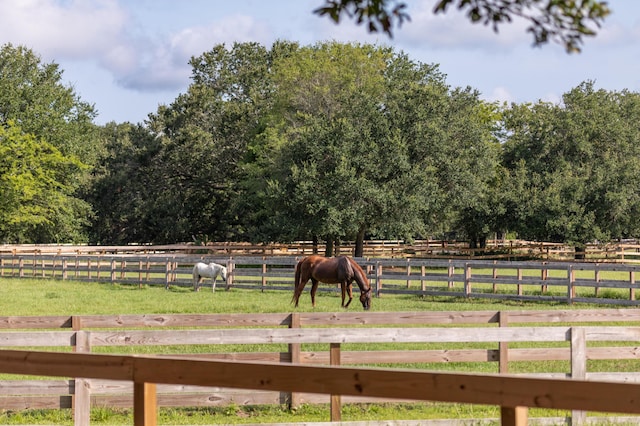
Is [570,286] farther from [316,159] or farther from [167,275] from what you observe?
[316,159]

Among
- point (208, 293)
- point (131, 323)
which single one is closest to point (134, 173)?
point (208, 293)

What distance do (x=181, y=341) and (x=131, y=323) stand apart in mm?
1484

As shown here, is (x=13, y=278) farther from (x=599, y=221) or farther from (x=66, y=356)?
(x=66, y=356)

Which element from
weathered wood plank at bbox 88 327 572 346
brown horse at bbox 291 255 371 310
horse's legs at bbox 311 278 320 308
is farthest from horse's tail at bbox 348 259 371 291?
weathered wood plank at bbox 88 327 572 346

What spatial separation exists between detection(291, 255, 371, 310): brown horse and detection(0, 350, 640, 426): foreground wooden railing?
19.0 m

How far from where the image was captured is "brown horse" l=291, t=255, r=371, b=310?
938 inches

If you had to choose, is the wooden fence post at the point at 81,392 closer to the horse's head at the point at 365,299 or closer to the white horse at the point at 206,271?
the horse's head at the point at 365,299

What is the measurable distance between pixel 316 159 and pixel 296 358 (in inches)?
1399

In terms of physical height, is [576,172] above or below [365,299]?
above

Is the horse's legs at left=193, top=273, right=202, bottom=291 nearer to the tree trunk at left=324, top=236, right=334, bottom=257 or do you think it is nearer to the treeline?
the treeline

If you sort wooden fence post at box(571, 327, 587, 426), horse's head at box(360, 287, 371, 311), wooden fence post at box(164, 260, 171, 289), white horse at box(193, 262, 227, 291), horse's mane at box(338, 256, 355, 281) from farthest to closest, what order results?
wooden fence post at box(164, 260, 171, 289)
white horse at box(193, 262, 227, 291)
horse's mane at box(338, 256, 355, 281)
horse's head at box(360, 287, 371, 311)
wooden fence post at box(571, 327, 587, 426)

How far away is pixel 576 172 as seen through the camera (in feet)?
183

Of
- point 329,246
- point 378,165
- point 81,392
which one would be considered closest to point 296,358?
point 81,392

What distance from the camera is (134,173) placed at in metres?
71.2
